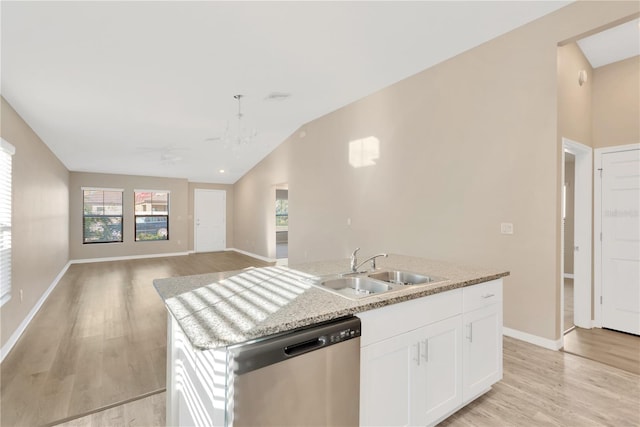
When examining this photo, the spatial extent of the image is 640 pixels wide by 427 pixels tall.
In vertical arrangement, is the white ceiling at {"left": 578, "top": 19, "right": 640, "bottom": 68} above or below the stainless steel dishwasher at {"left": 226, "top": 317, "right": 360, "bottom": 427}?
above

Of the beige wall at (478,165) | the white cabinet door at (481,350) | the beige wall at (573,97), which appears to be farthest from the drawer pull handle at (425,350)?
the beige wall at (573,97)

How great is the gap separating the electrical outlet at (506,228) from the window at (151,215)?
8919 mm

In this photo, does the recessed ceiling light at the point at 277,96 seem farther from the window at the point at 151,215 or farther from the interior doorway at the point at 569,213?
the window at the point at 151,215

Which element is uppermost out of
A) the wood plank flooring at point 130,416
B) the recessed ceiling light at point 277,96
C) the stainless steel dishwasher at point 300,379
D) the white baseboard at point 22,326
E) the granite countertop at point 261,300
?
the recessed ceiling light at point 277,96

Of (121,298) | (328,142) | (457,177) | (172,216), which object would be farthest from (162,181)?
(457,177)

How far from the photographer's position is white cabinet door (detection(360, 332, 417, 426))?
142cm

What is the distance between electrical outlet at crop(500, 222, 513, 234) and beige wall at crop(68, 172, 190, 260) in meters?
8.72

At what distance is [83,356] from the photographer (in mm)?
2830

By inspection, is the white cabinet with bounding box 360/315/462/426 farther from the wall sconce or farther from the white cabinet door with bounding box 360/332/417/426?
the wall sconce

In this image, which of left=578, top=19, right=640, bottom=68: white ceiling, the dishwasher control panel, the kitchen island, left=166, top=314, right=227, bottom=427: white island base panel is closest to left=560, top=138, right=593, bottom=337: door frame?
left=578, top=19, right=640, bottom=68: white ceiling

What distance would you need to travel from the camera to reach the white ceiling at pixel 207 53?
2609mm

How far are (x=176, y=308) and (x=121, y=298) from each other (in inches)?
170

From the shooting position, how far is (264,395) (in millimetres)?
1097

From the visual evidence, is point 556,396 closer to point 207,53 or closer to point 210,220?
point 207,53
